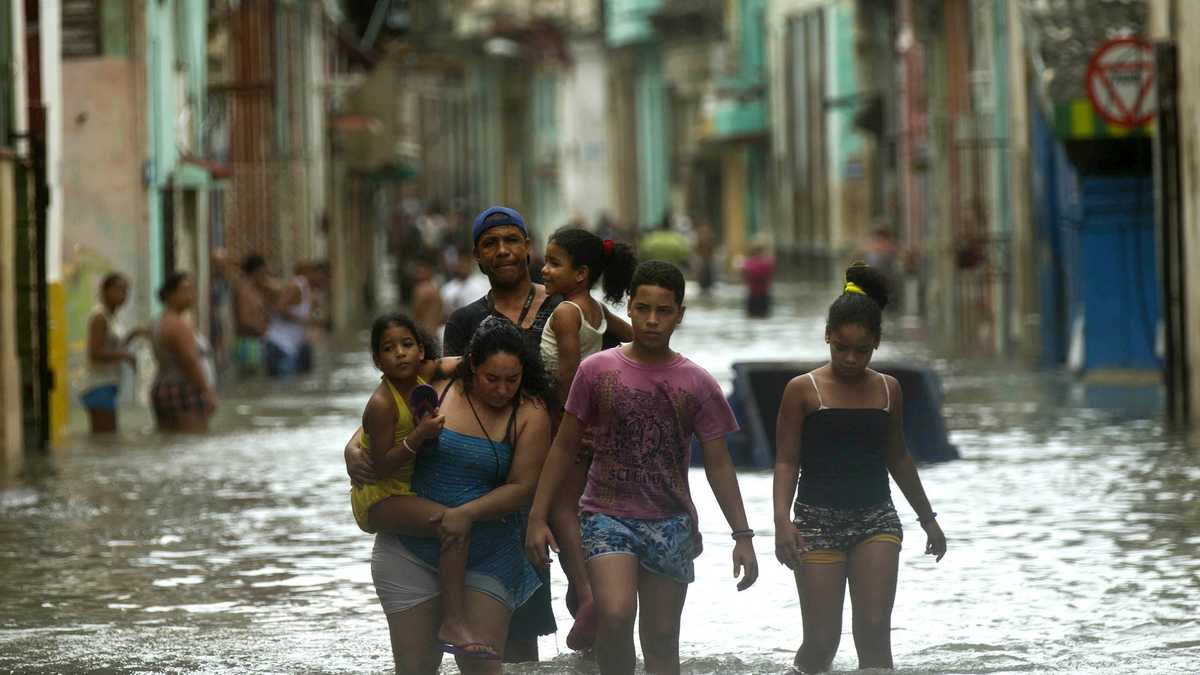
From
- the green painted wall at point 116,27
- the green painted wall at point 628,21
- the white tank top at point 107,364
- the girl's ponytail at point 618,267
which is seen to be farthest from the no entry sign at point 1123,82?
the green painted wall at point 628,21

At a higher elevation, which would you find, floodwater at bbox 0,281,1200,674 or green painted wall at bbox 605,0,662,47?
green painted wall at bbox 605,0,662,47

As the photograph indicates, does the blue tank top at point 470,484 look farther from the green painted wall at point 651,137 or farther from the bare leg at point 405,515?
the green painted wall at point 651,137

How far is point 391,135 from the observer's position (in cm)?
4788

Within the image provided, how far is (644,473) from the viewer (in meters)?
7.60

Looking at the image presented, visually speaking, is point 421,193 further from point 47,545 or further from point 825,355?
point 47,545

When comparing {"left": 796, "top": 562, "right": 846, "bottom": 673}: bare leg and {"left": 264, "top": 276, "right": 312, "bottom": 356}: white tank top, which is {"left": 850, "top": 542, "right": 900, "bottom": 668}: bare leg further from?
{"left": 264, "top": 276, "right": 312, "bottom": 356}: white tank top

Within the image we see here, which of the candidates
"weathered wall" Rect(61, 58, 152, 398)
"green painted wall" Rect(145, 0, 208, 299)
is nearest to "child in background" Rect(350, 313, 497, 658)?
"weathered wall" Rect(61, 58, 152, 398)

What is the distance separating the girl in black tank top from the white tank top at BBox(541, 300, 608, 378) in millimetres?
745

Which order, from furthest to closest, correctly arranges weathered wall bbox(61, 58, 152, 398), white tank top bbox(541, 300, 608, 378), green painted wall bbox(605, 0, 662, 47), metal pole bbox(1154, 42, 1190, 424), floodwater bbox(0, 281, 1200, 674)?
green painted wall bbox(605, 0, 662, 47) < weathered wall bbox(61, 58, 152, 398) < metal pole bbox(1154, 42, 1190, 424) < floodwater bbox(0, 281, 1200, 674) < white tank top bbox(541, 300, 608, 378)

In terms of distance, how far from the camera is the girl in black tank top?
25.7 feet

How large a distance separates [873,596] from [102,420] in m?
12.5

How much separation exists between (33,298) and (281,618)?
29.3 feet

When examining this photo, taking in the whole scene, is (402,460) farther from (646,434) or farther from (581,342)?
(581,342)

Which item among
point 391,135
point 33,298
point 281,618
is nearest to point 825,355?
point 33,298
